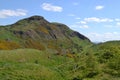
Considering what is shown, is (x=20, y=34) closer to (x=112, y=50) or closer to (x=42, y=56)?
(x=42, y=56)

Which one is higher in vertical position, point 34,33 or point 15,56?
point 34,33

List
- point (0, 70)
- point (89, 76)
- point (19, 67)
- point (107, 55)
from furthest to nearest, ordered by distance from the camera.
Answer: point (107, 55) < point (89, 76) < point (19, 67) < point (0, 70)

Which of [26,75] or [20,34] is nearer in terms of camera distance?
[26,75]

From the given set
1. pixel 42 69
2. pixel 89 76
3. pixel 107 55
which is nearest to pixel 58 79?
pixel 42 69

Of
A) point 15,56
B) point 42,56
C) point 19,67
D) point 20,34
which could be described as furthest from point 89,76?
point 20,34

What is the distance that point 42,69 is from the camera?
51.9m

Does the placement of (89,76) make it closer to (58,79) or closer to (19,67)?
(58,79)

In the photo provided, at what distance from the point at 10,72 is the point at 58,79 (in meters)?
10.1

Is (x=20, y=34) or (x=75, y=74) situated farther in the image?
(x=20, y=34)

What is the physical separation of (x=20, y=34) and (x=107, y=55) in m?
120

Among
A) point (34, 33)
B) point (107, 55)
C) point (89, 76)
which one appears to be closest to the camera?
point (89, 76)

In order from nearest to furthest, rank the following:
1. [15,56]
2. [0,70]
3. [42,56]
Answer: [0,70]
[15,56]
[42,56]

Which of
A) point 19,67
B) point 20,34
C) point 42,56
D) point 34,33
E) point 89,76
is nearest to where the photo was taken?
point 19,67

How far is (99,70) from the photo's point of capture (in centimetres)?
5472
